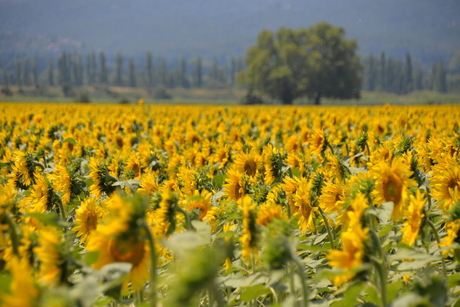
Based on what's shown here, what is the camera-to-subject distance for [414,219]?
197 centimetres

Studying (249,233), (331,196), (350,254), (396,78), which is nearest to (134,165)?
(331,196)

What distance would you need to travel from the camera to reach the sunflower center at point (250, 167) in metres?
3.83

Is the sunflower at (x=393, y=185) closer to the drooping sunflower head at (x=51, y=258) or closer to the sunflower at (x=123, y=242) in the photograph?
the sunflower at (x=123, y=242)

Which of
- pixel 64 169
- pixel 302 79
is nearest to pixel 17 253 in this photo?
pixel 64 169

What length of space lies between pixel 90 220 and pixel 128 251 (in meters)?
1.07

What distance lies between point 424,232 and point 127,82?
153m

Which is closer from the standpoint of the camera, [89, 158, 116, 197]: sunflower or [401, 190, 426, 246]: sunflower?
[401, 190, 426, 246]: sunflower

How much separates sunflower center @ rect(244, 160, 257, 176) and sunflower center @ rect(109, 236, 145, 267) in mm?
2329

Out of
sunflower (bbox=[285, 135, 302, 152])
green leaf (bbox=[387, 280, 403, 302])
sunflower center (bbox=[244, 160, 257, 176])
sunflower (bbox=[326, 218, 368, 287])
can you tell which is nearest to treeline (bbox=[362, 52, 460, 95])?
sunflower (bbox=[285, 135, 302, 152])

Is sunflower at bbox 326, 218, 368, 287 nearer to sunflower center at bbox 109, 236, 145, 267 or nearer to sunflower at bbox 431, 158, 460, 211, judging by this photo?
sunflower center at bbox 109, 236, 145, 267

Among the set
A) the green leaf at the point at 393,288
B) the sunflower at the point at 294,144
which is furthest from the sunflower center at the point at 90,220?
the sunflower at the point at 294,144

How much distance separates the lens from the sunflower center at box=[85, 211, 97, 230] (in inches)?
→ 96.7

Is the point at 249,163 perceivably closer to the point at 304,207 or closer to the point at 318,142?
the point at 318,142

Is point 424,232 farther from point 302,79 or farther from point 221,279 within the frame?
point 302,79
